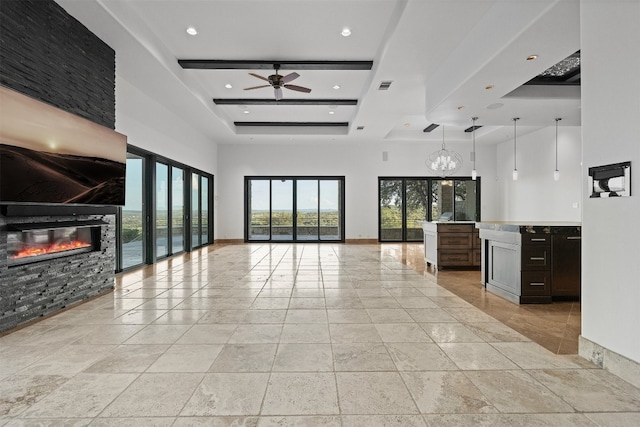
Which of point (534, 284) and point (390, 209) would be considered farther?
point (390, 209)

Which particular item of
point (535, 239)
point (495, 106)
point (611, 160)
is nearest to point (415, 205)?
point (495, 106)

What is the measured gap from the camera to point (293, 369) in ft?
8.23

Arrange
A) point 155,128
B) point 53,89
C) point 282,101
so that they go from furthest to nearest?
point 282,101
point 155,128
point 53,89

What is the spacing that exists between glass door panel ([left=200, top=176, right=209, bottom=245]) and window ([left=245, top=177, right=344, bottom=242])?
1.39 meters

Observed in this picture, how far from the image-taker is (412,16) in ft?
13.2

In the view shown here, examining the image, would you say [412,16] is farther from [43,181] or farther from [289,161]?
[289,161]

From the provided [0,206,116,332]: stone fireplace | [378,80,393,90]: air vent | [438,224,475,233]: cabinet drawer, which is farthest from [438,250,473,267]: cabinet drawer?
[0,206,116,332]: stone fireplace

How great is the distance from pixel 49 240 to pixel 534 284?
19.8 feet

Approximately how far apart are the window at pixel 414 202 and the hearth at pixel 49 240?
9.11 m

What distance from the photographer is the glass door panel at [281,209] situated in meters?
12.0

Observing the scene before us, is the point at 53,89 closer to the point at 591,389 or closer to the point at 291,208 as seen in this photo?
the point at 591,389

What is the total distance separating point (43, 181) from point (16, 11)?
5.58ft

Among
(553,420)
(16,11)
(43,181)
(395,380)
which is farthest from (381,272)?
(16,11)

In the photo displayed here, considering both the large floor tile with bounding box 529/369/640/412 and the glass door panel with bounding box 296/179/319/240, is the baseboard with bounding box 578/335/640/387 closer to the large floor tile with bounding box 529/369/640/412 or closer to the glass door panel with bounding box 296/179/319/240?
the large floor tile with bounding box 529/369/640/412
